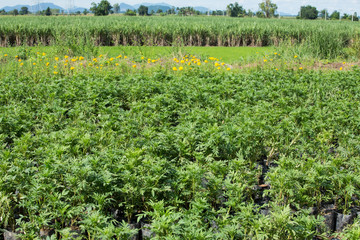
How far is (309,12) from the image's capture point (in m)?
97.7

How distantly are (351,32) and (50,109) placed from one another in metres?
16.8

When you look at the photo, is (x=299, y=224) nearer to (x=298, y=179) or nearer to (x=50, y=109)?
(x=298, y=179)

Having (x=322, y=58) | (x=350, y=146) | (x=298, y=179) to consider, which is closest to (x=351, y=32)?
(x=322, y=58)

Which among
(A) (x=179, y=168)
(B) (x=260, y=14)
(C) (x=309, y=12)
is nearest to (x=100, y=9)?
(B) (x=260, y=14)

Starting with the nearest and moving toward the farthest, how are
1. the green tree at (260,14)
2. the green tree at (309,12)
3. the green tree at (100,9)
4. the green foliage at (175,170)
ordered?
the green foliage at (175,170) → the green tree at (100,9) → the green tree at (260,14) → the green tree at (309,12)

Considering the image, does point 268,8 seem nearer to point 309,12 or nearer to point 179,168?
point 309,12

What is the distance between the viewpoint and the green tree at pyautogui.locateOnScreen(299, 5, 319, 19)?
303 feet

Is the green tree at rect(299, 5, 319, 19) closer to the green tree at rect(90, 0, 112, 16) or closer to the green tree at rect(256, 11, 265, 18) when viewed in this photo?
the green tree at rect(256, 11, 265, 18)

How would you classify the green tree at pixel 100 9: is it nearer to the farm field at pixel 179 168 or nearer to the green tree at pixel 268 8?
the green tree at pixel 268 8

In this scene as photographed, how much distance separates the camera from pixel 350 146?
4645 mm

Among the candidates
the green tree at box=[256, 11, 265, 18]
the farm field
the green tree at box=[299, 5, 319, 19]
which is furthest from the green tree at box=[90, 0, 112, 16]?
the farm field

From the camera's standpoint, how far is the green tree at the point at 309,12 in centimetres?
9249

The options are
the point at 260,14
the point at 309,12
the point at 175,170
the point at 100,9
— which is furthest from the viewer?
the point at 309,12

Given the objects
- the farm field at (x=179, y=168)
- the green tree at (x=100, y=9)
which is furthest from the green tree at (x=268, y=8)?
the farm field at (x=179, y=168)
